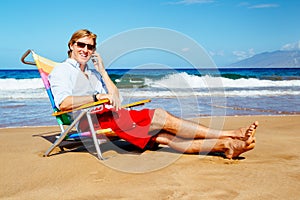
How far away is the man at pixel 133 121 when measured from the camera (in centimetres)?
364

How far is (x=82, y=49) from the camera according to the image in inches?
156

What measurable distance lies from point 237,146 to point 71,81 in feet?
6.15

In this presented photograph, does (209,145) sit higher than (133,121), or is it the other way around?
(133,121)

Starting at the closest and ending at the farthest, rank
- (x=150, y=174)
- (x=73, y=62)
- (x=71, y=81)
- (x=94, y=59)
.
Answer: (x=150, y=174) < (x=71, y=81) < (x=73, y=62) < (x=94, y=59)

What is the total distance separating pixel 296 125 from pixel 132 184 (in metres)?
4.06

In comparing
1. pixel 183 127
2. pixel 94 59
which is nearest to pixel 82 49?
pixel 94 59

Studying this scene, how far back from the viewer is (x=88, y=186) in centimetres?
295

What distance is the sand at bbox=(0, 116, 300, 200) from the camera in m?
2.75

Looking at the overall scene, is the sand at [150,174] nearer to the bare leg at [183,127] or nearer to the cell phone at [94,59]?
the bare leg at [183,127]

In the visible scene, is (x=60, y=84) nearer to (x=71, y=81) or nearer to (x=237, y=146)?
(x=71, y=81)

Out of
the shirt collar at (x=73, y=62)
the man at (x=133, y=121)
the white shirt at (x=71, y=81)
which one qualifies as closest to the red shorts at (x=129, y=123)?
the man at (x=133, y=121)

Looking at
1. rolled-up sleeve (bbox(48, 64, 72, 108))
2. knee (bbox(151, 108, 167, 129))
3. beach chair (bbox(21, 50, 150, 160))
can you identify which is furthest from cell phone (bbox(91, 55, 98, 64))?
knee (bbox(151, 108, 167, 129))

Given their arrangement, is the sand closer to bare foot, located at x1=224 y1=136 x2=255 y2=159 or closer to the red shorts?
bare foot, located at x1=224 y1=136 x2=255 y2=159

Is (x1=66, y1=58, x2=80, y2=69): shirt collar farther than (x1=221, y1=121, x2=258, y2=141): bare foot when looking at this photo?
Yes
